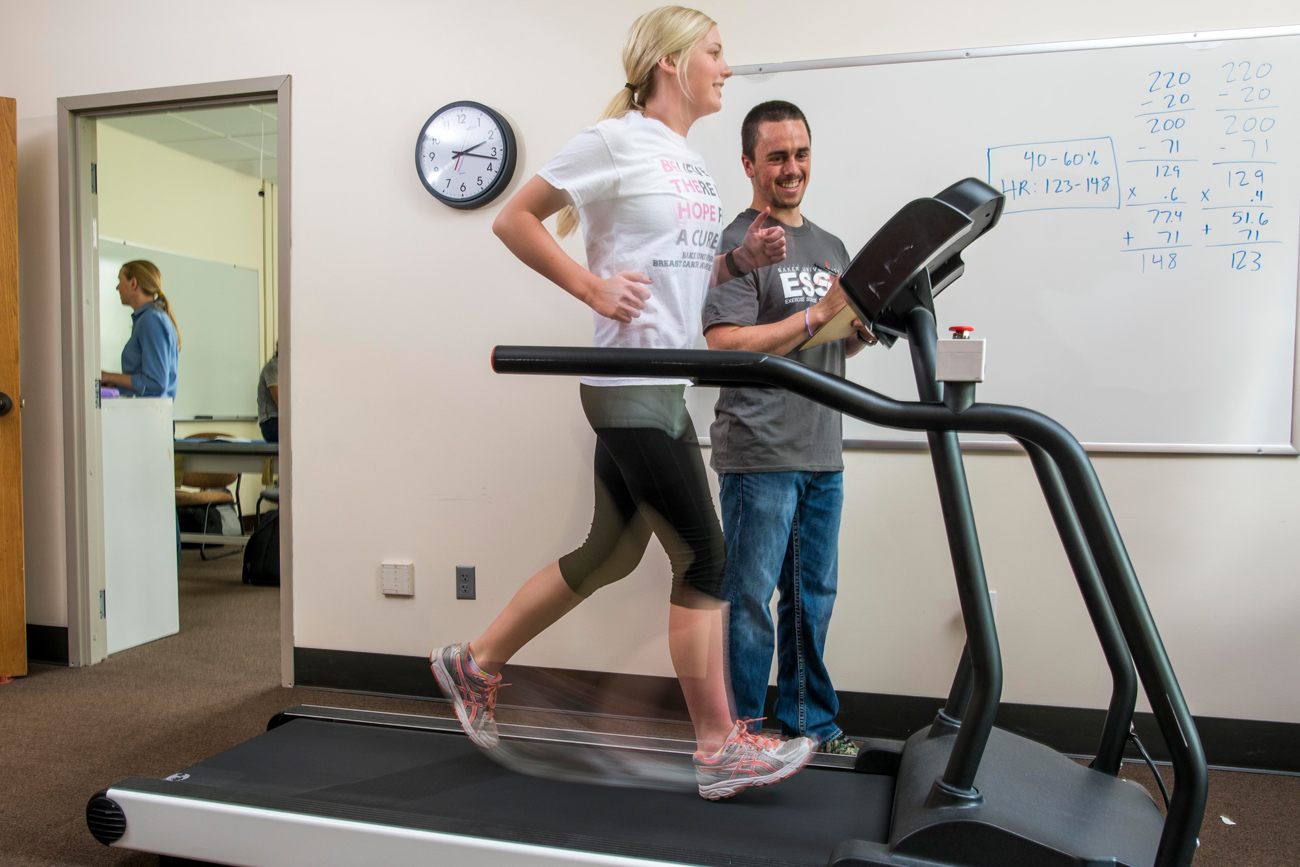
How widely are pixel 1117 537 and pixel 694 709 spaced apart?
2.75ft

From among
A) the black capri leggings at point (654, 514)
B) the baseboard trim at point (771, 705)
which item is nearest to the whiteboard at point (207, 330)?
the baseboard trim at point (771, 705)

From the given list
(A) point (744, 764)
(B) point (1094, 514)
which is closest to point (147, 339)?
(A) point (744, 764)

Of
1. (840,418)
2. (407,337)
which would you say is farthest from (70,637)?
(840,418)

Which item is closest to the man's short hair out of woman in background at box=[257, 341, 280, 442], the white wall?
the white wall

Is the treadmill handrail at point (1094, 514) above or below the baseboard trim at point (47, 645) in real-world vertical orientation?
above

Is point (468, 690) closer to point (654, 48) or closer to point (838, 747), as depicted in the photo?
point (838, 747)

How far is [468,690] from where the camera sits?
5.00 ft

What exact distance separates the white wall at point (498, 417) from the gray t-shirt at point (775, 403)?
0.35 meters

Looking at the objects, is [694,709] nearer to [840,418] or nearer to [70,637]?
[840,418]

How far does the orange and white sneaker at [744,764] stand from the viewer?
1350 millimetres

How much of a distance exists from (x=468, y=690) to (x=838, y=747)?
814 mm

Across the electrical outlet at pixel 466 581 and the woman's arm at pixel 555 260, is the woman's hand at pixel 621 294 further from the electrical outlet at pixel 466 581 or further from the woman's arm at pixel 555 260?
the electrical outlet at pixel 466 581

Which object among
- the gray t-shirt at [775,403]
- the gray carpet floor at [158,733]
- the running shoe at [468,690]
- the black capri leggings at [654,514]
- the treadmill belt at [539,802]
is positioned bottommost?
the gray carpet floor at [158,733]

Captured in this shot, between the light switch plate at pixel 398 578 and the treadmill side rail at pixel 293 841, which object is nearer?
the treadmill side rail at pixel 293 841
